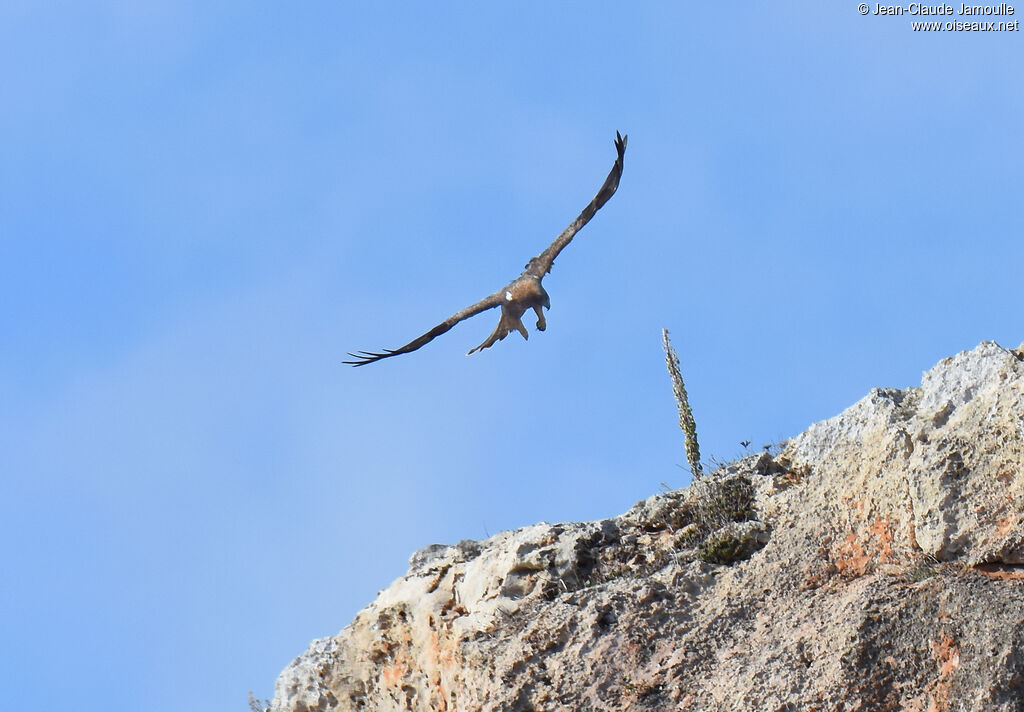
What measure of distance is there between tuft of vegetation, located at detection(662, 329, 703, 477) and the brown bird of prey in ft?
4.61

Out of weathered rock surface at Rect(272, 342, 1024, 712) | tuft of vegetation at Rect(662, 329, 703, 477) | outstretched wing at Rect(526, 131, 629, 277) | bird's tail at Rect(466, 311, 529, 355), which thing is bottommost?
weathered rock surface at Rect(272, 342, 1024, 712)

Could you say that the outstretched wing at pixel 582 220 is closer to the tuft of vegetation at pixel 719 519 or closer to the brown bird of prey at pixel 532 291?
the brown bird of prey at pixel 532 291

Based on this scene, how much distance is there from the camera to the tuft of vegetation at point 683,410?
39.7ft

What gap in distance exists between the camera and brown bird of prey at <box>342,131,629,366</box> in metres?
→ 13.6

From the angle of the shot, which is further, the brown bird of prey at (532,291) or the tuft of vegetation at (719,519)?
the brown bird of prey at (532,291)

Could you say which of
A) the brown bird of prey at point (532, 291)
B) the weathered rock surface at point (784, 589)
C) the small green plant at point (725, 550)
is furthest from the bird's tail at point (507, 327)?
the small green plant at point (725, 550)

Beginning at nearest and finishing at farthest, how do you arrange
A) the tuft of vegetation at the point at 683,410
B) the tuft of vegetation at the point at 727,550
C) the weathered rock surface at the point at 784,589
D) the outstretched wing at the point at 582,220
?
1. the weathered rock surface at the point at 784,589
2. the tuft of vegetation at the point at 727,550
3. the tuft of vegetation at the point at 683,410
4. the outstretched wing at the point at 582,220

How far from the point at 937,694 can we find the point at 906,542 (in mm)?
1216

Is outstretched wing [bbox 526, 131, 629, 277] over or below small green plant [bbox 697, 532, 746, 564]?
over

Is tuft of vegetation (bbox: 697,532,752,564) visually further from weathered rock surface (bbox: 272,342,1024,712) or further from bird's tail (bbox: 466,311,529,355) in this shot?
bird's tail (bbox: 466,311,529,355)

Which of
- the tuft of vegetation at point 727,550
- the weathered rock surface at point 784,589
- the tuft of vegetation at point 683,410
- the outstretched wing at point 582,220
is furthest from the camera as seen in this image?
the outstretched wing at point 582,220

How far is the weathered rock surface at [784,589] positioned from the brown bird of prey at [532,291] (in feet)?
12.0

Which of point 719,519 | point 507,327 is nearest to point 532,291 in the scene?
point 507,327

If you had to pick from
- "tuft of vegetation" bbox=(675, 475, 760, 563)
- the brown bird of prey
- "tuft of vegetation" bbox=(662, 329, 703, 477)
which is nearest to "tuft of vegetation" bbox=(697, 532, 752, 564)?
"tuft of vegetation" bbox=(675, 475, 760, 563)
